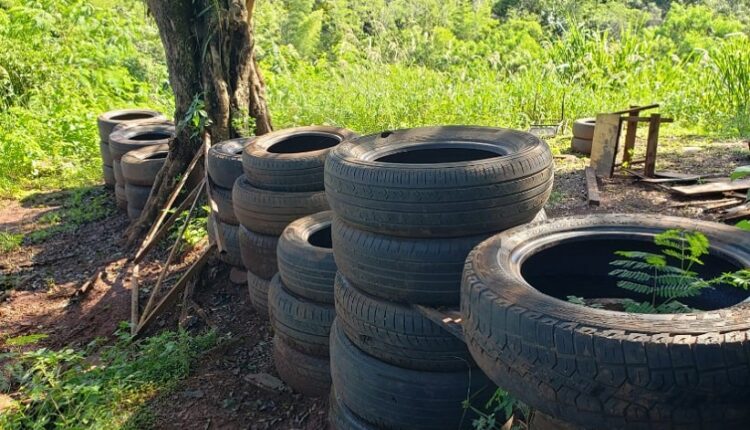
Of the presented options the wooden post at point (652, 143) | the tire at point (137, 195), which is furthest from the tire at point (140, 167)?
the wooden post at point (652, 143)

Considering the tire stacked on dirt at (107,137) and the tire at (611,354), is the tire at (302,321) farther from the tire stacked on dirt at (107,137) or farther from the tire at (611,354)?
the tire stacked on dirt at (107,137)

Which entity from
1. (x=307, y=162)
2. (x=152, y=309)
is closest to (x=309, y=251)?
(x=307, y=162)

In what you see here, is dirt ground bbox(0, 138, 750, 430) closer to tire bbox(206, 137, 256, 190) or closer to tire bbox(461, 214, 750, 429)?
tire bbox(206, 137, 256, 190)

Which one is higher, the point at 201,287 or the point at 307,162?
the point at 307,162

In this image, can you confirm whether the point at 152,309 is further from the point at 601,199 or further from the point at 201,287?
the point at 601,199

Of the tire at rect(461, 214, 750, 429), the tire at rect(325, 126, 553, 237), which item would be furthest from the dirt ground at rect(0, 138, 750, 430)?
the tire at rect(461, 214, 750, 429)

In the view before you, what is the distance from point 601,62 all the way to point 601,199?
18.9 feet

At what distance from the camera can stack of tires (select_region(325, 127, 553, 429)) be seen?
2859 millimetres

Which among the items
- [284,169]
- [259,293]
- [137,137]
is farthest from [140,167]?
[284,169]

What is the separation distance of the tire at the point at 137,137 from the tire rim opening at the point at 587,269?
599 cm

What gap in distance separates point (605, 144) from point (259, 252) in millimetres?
3927

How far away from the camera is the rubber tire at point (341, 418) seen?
323 centimetres

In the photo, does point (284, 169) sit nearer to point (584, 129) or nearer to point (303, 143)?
point (303, 143)

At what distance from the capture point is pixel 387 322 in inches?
118
